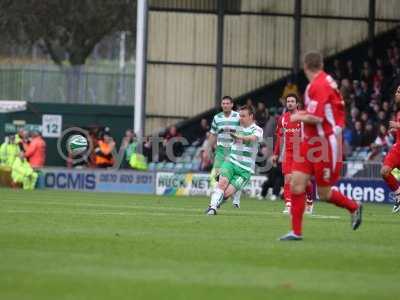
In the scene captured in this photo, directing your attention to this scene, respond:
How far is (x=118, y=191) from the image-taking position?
3719 centimetres

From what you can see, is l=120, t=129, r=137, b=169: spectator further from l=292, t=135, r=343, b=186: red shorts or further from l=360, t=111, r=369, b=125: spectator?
l=292, t=135, r=343, b=186: red shorts

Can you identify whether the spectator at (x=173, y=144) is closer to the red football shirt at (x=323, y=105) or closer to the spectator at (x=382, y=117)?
the spectator at (x=382, y=117)

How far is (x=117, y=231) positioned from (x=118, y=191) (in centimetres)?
2082

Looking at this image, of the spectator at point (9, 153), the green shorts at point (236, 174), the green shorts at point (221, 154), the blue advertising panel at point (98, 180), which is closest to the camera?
the green shorts at point (236, 174)

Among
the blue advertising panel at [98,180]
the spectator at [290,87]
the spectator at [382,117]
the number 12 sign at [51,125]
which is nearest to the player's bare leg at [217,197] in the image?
the spectator at [382,117]

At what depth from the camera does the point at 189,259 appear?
12898mm

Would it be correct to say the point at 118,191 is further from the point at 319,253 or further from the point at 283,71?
the point at 319,253

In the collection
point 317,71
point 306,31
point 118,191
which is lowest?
point 118,191

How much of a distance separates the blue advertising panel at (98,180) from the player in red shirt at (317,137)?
2158 cm

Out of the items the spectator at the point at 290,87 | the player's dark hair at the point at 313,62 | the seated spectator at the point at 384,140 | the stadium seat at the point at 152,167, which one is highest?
the spectator at the point at 290,87

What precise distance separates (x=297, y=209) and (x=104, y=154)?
25.6m

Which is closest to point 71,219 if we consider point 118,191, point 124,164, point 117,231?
point 117,231

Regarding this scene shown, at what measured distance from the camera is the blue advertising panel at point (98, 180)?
122 ft

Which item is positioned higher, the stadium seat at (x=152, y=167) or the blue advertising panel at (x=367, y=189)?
the stadium seat at (x=152, y=167)
